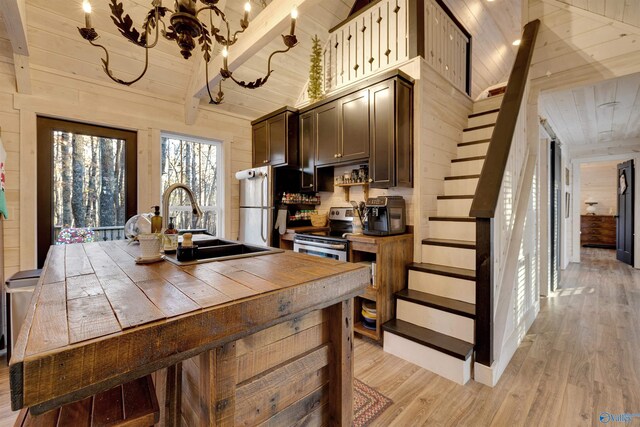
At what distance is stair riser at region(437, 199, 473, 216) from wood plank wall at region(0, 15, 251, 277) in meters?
2.96

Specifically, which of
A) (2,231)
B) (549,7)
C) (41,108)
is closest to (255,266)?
(2,231)

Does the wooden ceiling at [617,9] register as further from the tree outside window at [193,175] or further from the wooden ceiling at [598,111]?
the tree outside window at [193,175]

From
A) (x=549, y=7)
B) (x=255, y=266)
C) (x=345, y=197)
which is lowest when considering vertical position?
(x=255, y=266)

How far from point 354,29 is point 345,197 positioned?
212 centimetres

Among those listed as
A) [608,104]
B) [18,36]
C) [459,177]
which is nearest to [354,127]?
[459,177]

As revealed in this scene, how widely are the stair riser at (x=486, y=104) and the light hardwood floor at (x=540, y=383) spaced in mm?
2667

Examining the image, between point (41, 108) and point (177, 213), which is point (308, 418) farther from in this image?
point (41, 108)

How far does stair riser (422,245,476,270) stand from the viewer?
251cm

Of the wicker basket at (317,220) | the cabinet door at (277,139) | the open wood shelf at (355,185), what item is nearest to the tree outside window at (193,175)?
the cabinet door at (277,139)

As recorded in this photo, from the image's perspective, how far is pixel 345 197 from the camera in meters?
3.63

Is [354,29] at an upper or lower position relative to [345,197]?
upper

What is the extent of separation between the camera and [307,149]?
362 centimetres

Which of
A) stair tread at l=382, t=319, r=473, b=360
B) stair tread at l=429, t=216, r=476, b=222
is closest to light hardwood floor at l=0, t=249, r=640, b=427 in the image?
stair tread at l=382, t=319, r=473, b=360

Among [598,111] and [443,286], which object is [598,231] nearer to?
[598,111]
